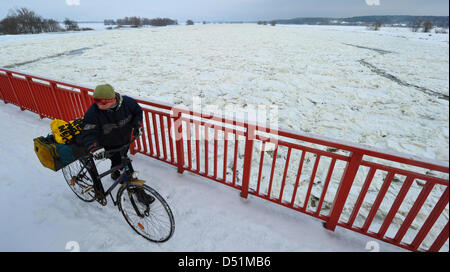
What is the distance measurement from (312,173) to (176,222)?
6.26 ft

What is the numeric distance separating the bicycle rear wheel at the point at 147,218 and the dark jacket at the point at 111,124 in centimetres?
63

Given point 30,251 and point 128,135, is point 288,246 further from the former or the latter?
point 30,251

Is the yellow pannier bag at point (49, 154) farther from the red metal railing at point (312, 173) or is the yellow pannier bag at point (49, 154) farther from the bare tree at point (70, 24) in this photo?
the bare tree at point (70, 24)

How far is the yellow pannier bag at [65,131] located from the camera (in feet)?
8.41

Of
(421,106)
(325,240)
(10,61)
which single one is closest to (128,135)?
(325,240)

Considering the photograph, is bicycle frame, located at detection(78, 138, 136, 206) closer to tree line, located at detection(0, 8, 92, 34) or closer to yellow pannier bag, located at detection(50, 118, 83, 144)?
yellow pannier bag, located at detection(50, 118, 83, 144)

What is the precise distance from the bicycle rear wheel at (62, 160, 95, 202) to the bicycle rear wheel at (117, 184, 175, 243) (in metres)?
0.54

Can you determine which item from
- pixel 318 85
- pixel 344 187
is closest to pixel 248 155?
pixel 344 187

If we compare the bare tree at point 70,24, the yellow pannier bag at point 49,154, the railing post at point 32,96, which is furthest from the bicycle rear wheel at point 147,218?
the bare tree at point 70,24

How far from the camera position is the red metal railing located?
2324 mm

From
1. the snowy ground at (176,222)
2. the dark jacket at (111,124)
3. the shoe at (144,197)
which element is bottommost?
the snowy ground at (176,222)

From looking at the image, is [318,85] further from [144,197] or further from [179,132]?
[144,197]

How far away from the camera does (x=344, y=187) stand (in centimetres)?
256

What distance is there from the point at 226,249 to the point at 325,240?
4.20 ft
